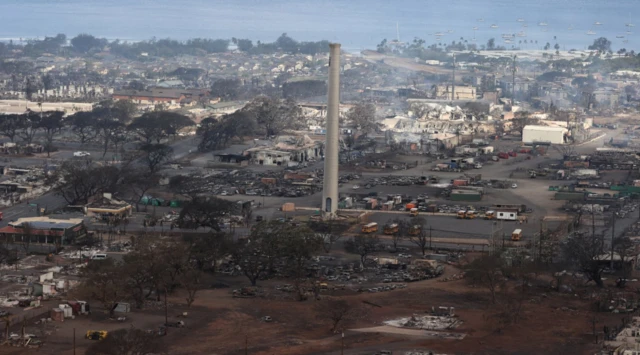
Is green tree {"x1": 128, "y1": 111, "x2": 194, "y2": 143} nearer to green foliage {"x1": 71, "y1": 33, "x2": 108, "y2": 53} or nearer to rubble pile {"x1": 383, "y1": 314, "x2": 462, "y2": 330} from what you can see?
rubble pile {"x1": 383, "y1": 314, "x2": 462, "y2": 330}

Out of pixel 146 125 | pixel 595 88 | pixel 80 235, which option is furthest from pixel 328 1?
pixel 80 235

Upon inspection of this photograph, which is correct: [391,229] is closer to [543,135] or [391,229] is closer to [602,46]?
[543,135]

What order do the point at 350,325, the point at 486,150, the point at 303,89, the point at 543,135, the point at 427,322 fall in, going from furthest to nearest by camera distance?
1. the point at 303,89
2. the point at 543,135
3. the point at 486,150
4. the point at 427,322
5. the point at 350,325

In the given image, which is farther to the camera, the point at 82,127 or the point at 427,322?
the point at 82,127

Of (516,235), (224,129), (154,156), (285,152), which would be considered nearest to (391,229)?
(516,235)

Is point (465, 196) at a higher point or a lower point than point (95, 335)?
lower

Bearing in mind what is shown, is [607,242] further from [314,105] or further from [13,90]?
[13,90]
